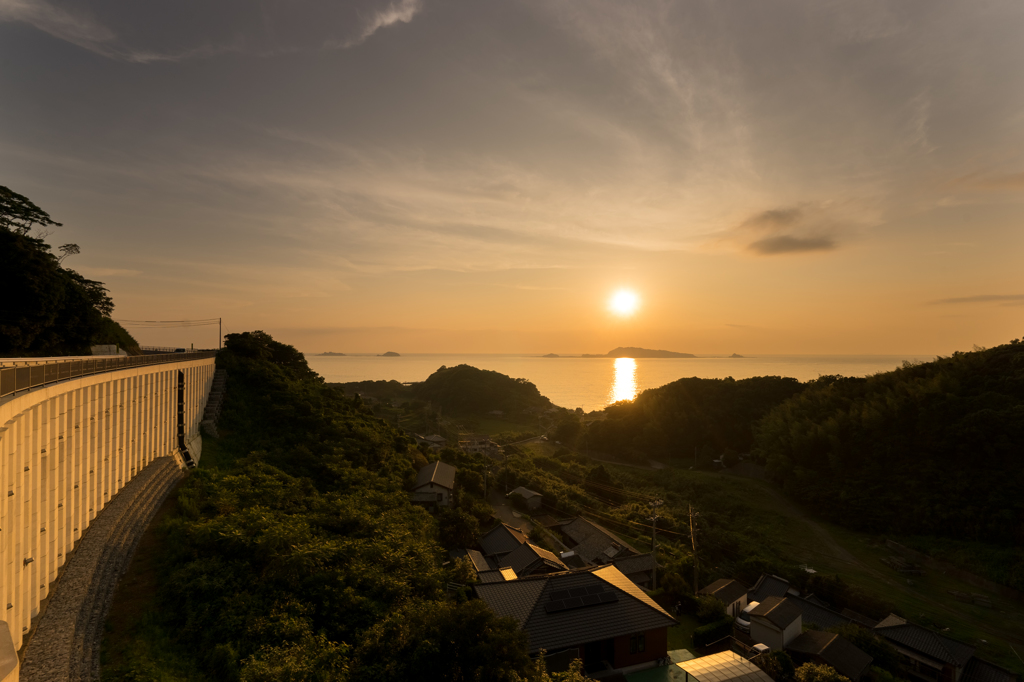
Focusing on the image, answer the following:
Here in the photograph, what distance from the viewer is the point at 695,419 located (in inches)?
2788

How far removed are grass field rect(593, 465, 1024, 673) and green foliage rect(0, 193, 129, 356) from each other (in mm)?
44600

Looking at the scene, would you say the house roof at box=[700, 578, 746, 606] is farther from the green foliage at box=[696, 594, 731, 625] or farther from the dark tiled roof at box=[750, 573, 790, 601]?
the green foliage at box=[696, 594, 731, 625]

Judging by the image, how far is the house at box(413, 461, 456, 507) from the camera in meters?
35.0

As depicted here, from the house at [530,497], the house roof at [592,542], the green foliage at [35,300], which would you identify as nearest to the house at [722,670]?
the house roof at [592,542]

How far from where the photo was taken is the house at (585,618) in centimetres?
1772

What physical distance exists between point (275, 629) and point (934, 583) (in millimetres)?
43710

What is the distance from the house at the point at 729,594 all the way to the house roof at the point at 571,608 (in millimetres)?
11401

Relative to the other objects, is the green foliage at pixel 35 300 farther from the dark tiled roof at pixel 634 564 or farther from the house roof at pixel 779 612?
the house roof at pixel 779 612

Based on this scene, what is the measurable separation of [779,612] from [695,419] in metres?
47.3

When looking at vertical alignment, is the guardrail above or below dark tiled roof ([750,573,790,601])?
above

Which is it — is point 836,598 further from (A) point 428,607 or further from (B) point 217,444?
(B) point 217,444

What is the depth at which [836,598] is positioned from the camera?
101 feet

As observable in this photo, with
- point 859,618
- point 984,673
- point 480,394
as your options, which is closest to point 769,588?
point 859,618

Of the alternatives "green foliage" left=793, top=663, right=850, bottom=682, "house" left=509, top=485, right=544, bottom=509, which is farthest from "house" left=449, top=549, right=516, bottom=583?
"house" left=509, top=485, right=544, bottom=509
